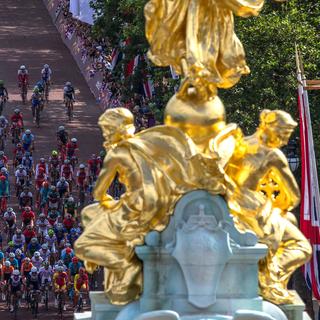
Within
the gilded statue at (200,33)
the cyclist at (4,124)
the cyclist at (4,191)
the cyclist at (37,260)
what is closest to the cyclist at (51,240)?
the cyclist at (37,260)

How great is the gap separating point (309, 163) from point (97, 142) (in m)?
33.6

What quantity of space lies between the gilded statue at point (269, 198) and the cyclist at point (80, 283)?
26728 mm

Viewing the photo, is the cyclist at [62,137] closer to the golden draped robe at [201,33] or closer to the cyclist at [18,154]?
the cyclist at [18,154]

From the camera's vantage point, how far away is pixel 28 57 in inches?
3967

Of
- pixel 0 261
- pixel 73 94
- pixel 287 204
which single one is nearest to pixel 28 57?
pixel 73 94

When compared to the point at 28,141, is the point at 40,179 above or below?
below

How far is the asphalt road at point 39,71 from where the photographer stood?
82.0 metres

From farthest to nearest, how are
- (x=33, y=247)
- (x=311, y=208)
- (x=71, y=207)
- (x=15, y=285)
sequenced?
(x=71, y=207), (x=33, y=247), (x=15, y=285), (x=311, y=208)

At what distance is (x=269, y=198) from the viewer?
113 ft

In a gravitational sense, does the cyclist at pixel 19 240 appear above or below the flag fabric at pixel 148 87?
below

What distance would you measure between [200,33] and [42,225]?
33605 millimetres

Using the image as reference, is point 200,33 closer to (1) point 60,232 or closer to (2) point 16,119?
(1) point 60,232

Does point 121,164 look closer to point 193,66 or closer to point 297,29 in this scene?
point 193,66

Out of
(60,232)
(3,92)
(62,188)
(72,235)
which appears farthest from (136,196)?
(3,92)
